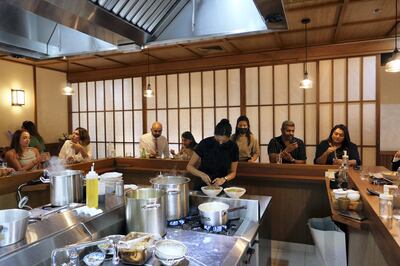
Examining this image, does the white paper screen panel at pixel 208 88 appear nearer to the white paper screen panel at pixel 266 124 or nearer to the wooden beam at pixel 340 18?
the white paper screen panel at pixel 266 124

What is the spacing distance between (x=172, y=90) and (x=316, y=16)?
304 centimetres

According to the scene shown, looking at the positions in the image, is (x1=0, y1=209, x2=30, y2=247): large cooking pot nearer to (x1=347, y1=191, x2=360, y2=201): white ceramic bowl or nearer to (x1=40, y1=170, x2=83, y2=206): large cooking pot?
(x1=40, y1=170, x2=83, y2=206): large cooking pot

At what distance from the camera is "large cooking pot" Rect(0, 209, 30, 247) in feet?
Result: 3.38

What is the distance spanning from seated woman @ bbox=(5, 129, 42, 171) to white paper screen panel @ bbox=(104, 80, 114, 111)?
2.96 meters

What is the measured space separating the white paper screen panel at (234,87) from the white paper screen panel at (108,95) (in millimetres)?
2671

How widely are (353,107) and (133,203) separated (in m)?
4.14

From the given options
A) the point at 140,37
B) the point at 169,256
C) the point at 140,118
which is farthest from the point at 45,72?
the point at 169,256

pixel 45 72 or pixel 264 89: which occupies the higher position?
pixel 45 72

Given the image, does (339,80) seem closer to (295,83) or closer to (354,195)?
(295,83)

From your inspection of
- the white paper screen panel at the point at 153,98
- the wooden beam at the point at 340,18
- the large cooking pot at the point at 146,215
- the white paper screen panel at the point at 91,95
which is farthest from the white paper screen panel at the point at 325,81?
the white paper screen panel at the point at 91,95

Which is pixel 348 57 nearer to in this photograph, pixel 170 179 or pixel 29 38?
pixel 170 179

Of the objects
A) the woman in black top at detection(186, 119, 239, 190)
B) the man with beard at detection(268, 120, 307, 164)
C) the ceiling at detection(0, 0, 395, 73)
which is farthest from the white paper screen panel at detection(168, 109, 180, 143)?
the woman in black top at detection(186, 119, 239, 190)

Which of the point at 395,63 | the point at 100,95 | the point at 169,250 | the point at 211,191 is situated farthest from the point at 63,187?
the point at 100,95

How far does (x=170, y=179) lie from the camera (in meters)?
1.73
